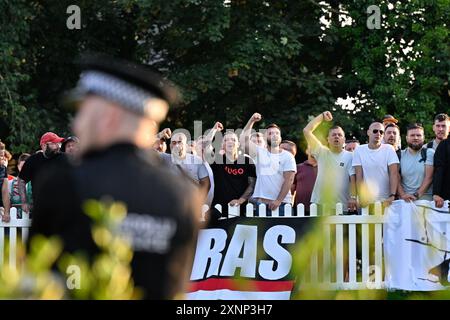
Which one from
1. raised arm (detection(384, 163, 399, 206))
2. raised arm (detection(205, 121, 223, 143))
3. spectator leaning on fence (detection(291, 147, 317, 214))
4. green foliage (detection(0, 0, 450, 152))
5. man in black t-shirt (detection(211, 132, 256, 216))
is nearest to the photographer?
raised arm (detection(384, 163, 399, 206))

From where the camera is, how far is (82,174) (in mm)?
2518

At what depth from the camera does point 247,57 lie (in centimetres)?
2188

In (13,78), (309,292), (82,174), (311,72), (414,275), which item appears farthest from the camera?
(311,72)

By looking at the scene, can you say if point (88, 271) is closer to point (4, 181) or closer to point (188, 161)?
point (188, 161)

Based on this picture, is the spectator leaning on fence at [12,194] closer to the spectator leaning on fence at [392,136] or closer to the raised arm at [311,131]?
the raised arm at [311,131]

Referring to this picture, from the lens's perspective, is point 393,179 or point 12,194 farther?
point 12,194

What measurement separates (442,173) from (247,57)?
11.4 meters

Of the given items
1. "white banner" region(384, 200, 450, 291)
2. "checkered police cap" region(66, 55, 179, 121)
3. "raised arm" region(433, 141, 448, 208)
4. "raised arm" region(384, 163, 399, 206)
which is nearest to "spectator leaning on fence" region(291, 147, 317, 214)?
"raised arm" region(384, 163, 399, 206)

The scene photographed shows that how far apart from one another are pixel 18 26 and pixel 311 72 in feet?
21.1

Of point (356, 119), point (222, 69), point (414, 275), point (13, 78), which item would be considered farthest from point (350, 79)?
point (414, 275)

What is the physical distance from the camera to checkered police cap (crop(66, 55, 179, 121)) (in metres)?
2.62

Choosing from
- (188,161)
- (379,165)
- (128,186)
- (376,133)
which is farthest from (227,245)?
(128,186)

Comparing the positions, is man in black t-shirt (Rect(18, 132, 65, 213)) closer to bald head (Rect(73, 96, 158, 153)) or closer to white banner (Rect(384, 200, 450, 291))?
white banner (Rect(384, 200, 450, 291))
